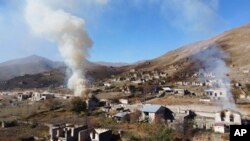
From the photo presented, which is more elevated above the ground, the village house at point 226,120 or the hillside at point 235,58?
the hillside at point 235,58

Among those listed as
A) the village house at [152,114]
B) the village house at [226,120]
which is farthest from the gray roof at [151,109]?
the village house at [226,120]

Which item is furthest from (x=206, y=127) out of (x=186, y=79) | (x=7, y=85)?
(x=7, y=85)

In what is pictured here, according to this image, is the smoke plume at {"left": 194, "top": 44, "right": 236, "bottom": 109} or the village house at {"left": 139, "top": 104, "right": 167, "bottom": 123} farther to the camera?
the smoke plume at {"left": 194, "top": 44, "right": 236, "bottom": 109}

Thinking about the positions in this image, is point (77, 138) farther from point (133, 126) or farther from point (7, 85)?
point (7, 85)

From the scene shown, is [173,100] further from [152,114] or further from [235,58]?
[235,58]

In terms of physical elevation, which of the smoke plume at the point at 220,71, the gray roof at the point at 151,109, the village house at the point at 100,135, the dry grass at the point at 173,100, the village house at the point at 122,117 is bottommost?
the village house at the point at 100,135

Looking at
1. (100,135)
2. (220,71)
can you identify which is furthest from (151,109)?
(220,71)

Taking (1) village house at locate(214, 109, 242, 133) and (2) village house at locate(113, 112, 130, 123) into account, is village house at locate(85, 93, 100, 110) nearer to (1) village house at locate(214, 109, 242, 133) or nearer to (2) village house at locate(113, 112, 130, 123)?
(2) village house at locate(113, 112, 130, 123)

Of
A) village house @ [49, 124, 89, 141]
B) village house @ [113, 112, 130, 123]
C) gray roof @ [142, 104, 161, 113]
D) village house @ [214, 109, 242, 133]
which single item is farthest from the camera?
gray roof @ [142, 104, 161, 113]

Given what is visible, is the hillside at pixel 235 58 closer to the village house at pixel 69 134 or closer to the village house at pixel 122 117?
the village house at pixel 122 117

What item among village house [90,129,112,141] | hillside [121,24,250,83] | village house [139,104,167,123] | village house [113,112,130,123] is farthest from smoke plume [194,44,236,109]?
village house [90,129,112,141]
